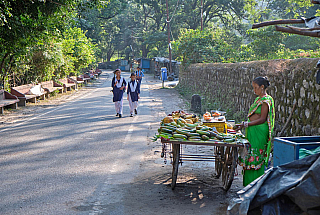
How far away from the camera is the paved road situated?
17.5 feet

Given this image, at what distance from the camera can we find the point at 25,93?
18812 mm

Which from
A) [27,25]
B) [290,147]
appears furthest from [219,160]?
[27,25]

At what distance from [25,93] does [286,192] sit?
1753 cm

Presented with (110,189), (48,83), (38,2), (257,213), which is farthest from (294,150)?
(48,83)

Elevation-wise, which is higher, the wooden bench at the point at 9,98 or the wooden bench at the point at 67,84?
the wooden bench at the point at 67,84

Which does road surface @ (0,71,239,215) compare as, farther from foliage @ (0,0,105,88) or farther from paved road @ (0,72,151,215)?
foliage @ (0,0,105,88)

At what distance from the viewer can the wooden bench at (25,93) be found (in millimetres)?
17500

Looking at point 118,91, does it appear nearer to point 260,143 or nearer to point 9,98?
point 9,98

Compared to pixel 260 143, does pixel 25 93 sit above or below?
above

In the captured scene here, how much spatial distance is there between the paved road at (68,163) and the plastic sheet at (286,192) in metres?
2.02

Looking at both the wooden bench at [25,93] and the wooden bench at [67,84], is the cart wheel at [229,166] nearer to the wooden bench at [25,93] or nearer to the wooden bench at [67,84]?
the wooden bench at [25,93]

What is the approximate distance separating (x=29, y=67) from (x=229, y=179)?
16800mm

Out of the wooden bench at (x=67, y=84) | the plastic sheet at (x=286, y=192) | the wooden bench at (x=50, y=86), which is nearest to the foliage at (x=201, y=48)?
the wooden bench at (x=67, y=84)

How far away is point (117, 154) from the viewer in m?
8.30
